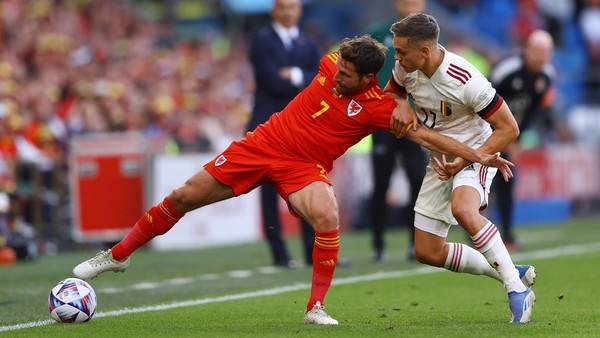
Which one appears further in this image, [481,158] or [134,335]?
[481,158]

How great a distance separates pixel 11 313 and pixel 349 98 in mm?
2512

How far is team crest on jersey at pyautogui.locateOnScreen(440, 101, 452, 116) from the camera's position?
7.12m

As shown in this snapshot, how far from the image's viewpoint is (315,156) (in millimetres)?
7234

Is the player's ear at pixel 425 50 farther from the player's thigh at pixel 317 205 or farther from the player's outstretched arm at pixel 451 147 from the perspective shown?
the player's thigh at pixel 317 205

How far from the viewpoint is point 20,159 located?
1497 centimetres

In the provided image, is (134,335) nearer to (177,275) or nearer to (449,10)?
(177,275)

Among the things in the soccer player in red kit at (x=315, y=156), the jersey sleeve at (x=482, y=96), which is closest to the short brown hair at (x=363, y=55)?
the soccer player in red kit at (x=315, y=156)

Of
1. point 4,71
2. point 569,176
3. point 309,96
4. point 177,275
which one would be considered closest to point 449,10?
point 569,176

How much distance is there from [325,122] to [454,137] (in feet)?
2.54

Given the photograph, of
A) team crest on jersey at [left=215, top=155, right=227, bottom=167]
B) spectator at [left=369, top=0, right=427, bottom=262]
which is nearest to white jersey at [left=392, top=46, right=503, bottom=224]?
team crest on jersey at [left=215, top=155, right=227, bottom=167]

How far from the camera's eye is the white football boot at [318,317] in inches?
267

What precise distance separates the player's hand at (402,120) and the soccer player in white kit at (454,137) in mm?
11

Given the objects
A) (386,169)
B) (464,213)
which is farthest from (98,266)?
(386,169)

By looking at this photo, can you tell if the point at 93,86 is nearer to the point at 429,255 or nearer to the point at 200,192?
the point at 200,192
